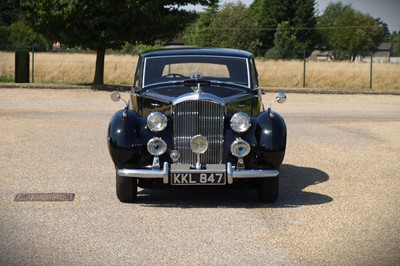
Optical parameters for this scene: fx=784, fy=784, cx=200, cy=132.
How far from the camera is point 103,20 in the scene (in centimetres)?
2906

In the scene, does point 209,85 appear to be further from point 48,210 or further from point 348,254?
point 348,254

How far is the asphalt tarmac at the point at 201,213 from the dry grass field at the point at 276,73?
836 inches

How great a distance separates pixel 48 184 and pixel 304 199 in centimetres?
309

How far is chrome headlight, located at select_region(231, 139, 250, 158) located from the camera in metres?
8.31

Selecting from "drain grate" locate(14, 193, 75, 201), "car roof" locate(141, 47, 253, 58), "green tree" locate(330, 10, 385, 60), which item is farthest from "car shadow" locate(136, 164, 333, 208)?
"green tree" locate(330, 10, 385, 60)

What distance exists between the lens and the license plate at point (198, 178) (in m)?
8.13

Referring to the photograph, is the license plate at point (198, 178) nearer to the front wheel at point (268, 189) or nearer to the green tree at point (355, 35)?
the front wheel at point (268, 189)

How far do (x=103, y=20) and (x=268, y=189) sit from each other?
2158cm

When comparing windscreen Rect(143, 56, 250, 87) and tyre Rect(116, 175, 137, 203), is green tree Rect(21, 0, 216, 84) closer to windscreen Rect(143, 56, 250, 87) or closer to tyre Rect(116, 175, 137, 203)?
windscreen Rect(143, 56, 250, 87)

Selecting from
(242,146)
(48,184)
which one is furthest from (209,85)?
(48,184)

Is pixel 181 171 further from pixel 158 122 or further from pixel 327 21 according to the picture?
pixel 327 21

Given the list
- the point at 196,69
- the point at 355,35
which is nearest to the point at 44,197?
the point at 196,69

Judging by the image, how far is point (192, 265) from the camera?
19.3ft

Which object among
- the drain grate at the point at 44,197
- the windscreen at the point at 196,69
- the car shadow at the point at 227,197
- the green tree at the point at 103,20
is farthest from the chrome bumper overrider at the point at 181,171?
the green tree at the point at 103,20
